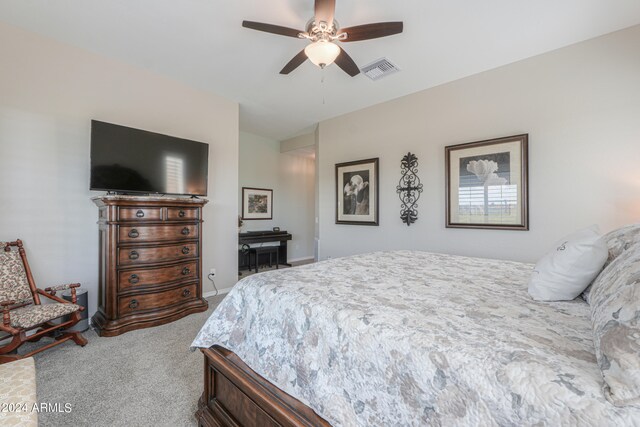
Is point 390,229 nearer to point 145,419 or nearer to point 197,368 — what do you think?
point 197,368

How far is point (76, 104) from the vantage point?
9.08ft

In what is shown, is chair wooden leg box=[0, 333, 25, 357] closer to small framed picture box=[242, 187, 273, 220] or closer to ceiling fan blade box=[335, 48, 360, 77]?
ceiling fan blade box=[335, 48, 360, 77]

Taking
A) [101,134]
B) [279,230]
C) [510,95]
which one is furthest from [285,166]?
[510,95]

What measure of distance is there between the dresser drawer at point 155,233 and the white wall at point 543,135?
2624mm

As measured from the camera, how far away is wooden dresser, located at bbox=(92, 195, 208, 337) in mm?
2590

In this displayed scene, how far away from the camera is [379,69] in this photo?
10.1 feet

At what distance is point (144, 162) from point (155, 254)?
1.02 m

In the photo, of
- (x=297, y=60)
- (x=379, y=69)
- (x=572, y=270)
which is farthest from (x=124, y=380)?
(x=379, y=69)

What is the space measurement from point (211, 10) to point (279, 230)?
14.7 feet

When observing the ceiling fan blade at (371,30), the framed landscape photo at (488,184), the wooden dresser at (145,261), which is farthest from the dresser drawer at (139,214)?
the framed landscape photo at (488,184)

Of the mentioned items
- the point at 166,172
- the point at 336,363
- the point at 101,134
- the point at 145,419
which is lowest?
the point at 145,419

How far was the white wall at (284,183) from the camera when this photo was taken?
581 cm

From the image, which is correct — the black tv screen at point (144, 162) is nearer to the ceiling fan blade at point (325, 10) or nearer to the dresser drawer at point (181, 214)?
the dresser drawer at point (181, 214)

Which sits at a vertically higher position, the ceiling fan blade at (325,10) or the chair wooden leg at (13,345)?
the ceiling fan blade at (325,10)
